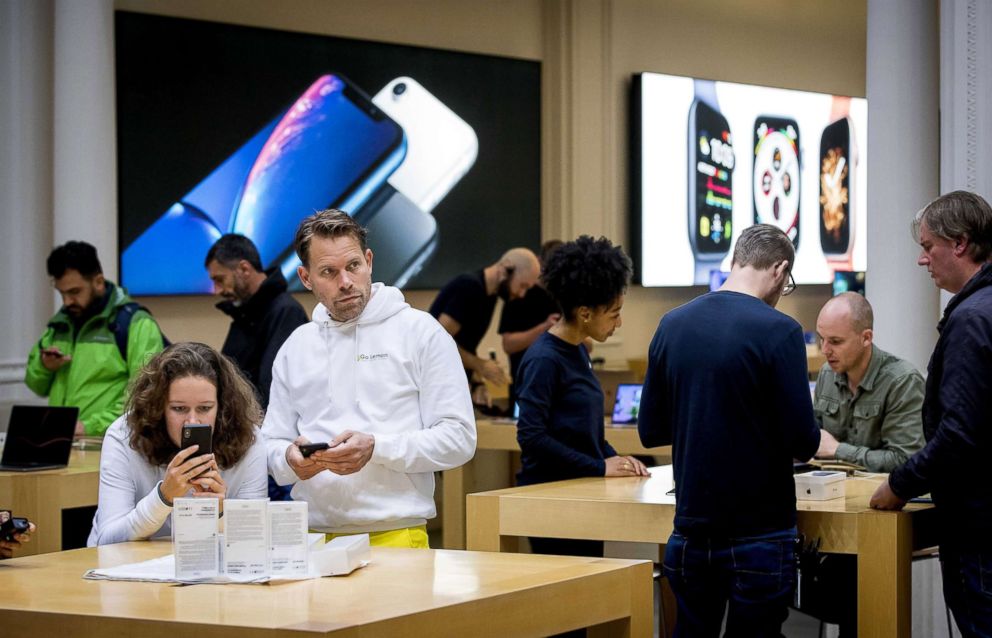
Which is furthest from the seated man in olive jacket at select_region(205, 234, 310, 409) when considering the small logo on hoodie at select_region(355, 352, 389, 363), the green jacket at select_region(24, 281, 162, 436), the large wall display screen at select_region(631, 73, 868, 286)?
the large wall display screen at select_region(631, 73, 868, 286)

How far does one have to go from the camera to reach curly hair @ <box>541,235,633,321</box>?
3963 millimetres

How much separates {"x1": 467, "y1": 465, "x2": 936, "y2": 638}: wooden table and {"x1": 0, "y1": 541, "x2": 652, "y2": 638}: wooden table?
623 millimetres

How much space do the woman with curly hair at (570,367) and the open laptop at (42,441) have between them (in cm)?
172

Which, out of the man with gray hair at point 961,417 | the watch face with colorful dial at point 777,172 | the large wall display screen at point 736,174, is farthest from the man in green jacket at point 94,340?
the watch face with colorful dial at point 777,172

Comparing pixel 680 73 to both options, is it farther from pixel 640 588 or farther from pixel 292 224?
pixel 640 588

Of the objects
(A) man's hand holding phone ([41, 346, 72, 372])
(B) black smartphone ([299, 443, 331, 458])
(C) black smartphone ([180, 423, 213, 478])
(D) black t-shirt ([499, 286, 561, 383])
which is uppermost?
(D) black t-shirt ([499, 286, 561, 383])

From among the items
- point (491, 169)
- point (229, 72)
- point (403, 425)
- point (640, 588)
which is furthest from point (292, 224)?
point (640, 588)

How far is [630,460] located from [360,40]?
185 inches

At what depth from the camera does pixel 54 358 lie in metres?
5.67

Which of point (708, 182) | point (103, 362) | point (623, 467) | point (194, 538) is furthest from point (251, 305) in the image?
point (708, 182)

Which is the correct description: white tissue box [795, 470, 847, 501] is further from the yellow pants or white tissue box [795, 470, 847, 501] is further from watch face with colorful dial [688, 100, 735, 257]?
watch face with colorful dial [688, 100, 735, 257]

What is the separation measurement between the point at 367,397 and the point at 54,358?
2.68m

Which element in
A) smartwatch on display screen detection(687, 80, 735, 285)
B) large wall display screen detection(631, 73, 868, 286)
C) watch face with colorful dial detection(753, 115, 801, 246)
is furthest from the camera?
watch face with colorful dial detection(753, 115, 801, 246)

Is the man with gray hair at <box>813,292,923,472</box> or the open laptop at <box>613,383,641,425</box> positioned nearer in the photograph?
the man with gray hair at <box>813,292,923,472</box>
